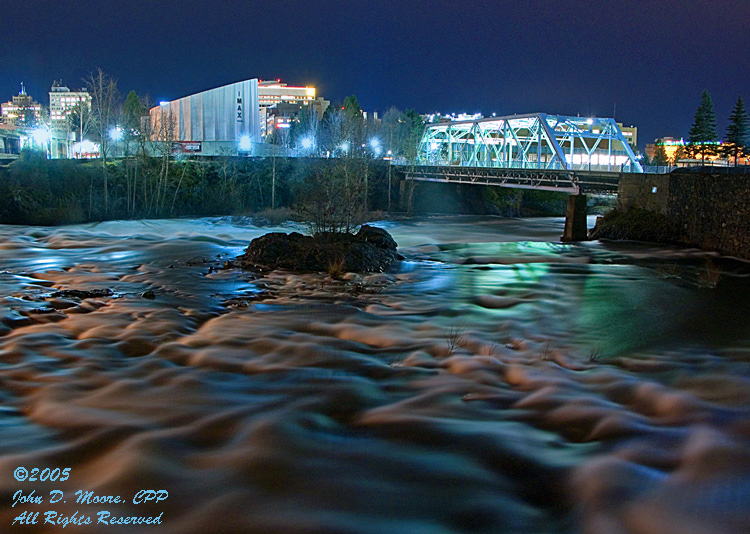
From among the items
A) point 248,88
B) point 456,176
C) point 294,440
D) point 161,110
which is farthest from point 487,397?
point 161,110

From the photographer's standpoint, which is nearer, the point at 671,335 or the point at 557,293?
the point at 671,335

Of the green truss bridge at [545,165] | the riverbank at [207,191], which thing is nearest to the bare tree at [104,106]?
the riverbank at [207,191]

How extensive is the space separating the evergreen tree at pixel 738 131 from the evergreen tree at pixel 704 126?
4.70 metres

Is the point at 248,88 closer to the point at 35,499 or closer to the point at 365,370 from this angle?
the point at 365,370

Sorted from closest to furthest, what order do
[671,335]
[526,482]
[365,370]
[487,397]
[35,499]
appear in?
[35,499]
[526,482]
[487,397]
[365,370]
[671,335]

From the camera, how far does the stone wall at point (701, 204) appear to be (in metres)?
30.9

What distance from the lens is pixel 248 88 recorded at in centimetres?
7294

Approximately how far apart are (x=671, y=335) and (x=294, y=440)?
11004 mm

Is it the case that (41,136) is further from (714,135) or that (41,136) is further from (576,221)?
(714,135)

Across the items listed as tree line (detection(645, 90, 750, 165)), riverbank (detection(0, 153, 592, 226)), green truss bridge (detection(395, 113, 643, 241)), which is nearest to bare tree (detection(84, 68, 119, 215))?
riverbank (detection(0, 153, 592, 226))

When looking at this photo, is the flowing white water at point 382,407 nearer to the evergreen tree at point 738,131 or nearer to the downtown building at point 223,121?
the downtown building at point 223,121

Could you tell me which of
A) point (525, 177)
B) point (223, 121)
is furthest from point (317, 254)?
point (223, 121)

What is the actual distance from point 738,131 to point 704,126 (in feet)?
22.4

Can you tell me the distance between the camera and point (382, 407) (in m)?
10.6
